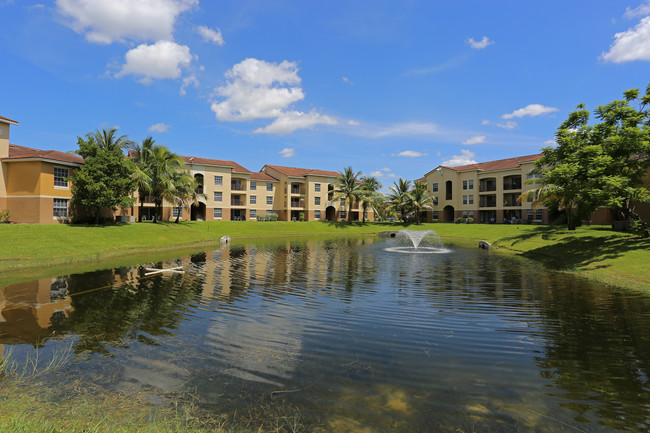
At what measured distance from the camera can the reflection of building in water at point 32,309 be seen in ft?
28.6

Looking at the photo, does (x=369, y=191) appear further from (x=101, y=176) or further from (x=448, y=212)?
(x=101, y=176)

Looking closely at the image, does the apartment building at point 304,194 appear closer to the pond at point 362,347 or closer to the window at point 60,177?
the window at point 60,177

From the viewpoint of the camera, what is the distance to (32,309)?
36.3 ft

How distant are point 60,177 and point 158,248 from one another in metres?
15.0

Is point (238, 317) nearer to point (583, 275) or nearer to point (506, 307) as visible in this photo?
point (506, 307)

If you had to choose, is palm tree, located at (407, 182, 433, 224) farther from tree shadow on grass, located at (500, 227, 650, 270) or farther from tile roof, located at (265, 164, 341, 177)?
tree shadow on grass, located at (500, 227, 650, 270)

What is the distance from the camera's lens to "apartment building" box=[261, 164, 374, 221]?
231 ft

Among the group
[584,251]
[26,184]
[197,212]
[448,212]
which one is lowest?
[584,251]

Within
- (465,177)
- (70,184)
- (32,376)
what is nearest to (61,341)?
(32,376)

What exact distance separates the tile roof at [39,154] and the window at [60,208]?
166 inches

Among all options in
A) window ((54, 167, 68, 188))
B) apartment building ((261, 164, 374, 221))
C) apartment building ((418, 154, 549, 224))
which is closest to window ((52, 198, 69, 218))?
window ((54, 167, 68, 188))

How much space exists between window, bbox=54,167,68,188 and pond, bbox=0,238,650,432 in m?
24.8

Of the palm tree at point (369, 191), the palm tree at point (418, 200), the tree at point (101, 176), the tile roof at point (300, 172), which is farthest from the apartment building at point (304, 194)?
the tree at point (101, 176)

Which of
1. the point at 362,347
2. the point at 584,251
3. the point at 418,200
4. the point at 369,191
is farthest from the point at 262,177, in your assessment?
the point at 362,347
